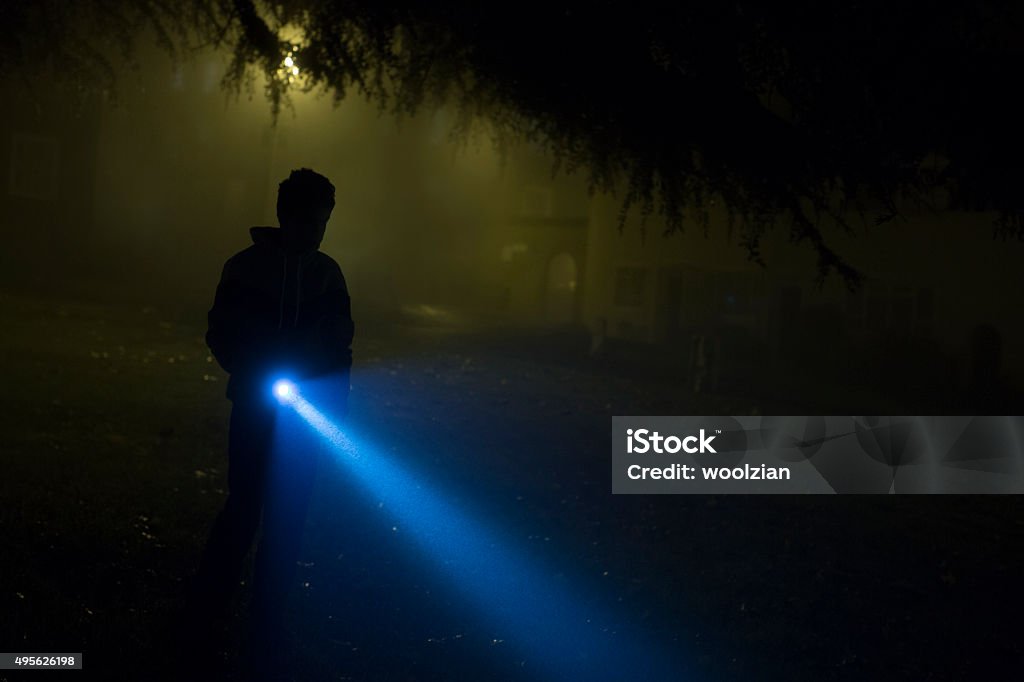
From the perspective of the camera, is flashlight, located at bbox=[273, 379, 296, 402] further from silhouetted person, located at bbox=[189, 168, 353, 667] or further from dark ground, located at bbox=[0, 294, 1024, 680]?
dark ground, located at bbox=[0, 294, 1024, 680]

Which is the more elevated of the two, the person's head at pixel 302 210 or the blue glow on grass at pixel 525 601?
the person's head at pixel 302 210

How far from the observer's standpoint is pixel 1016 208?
16.3 ft

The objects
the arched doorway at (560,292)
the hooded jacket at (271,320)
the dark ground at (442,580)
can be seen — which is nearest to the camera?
the hooded jacket at (271,320)

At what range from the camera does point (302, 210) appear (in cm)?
346

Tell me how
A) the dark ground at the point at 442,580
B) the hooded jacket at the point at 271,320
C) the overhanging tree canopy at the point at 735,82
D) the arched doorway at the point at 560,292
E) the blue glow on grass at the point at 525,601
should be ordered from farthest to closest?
1. the arched doorway at the point at 560,292
2. the overhanging tree canopy at the point at 735,82
3. the dark ground at the point at 442,580
4. the blue glow on grass at the point at 525,601
5. the hooded jacket at the point at 271,320

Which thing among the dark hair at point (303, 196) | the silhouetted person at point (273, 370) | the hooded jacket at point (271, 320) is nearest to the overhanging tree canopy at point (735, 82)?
the dark hair at point (303, 196)

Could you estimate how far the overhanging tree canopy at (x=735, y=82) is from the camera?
4875 mm

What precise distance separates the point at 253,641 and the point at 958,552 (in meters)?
Answer: 5.15

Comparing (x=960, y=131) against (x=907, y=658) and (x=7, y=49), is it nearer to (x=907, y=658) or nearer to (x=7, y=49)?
(x=907, y=658)

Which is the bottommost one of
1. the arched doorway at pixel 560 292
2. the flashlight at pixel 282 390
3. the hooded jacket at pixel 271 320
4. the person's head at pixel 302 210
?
the flashlight at pixel 282 390

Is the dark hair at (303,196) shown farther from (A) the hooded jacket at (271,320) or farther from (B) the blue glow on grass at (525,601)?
(B) the blue glow on grass at (525,601)

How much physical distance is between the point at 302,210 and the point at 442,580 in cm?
238

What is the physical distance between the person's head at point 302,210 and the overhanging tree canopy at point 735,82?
2.13 m

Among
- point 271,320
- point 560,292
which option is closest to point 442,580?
point 271,320
